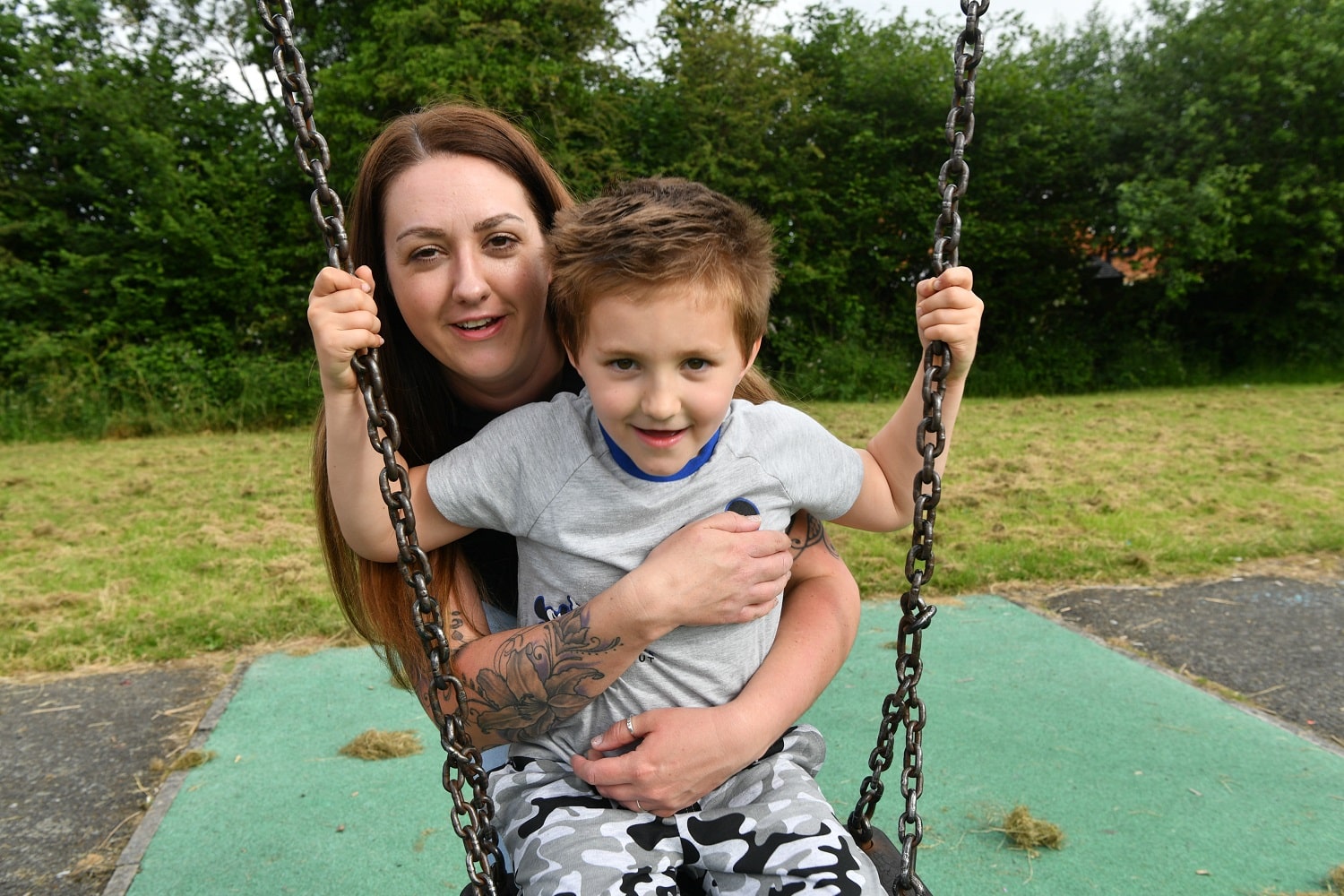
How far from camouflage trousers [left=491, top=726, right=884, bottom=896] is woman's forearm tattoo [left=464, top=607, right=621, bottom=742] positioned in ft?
0.29

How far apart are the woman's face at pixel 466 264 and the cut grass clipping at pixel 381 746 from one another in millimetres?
1880

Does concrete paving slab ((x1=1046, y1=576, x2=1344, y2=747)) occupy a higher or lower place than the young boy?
lower

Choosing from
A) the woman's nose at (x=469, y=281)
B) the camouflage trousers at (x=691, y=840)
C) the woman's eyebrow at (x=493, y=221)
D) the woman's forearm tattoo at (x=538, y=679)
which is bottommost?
the camouflage trousers at (x=691, y=840)

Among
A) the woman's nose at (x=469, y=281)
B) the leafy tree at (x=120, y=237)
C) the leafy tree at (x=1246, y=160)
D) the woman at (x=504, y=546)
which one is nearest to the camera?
the woman at (x=504, y=546)

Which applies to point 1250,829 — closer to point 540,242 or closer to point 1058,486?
point 540,242

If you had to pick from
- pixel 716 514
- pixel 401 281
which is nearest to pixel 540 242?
pixel 401 281

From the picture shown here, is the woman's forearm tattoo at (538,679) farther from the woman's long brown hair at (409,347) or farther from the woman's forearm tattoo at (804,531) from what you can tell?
the woman's forearm tattoo at (804,531)

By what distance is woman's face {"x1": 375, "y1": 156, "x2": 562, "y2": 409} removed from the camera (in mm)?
1556

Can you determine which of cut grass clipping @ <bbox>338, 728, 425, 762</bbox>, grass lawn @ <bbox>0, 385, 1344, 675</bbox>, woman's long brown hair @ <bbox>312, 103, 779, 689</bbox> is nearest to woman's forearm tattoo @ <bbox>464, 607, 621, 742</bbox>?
woman's long brown hair @ <bbox>312, 103, 779, 689</bbox>

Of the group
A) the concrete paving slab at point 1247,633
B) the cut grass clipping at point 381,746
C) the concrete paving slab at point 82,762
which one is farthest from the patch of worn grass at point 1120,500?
the concrete paving slab at point 82,762

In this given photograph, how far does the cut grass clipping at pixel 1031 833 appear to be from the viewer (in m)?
2.44

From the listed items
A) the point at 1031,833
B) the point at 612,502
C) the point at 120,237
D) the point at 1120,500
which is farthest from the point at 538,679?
the point at 120,237

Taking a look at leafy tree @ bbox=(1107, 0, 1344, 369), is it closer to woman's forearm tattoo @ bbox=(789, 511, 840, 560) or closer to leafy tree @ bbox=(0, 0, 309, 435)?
leafy tree @ bbox=(0, 0, 309, 435)

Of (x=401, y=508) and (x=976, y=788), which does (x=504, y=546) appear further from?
(x=976, y=788)
